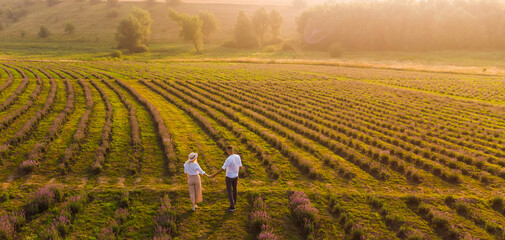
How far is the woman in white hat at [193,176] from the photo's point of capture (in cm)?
908

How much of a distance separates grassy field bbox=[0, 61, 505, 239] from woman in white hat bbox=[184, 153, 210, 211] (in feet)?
1.92

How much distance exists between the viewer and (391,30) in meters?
105

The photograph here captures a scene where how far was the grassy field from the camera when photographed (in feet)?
29.2

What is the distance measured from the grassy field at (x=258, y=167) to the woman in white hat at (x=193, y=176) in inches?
23.0

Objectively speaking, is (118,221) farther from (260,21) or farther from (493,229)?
(260,21)

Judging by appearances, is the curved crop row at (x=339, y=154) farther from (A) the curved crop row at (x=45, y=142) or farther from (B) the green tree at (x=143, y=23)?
(B) the green tree at (x=143, y=23)

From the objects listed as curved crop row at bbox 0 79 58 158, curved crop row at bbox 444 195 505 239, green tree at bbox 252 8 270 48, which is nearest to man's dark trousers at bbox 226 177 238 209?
curved crop row at bbox 444 195 505 239

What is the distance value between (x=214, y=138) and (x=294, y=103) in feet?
42.9

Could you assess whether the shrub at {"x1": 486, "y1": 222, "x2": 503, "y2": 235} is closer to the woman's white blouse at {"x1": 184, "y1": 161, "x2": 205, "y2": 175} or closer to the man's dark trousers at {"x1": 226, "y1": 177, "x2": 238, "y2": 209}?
the man's dark trousers at {"x1": 226, "y1": 177, "x2": 238, "y2": 209}

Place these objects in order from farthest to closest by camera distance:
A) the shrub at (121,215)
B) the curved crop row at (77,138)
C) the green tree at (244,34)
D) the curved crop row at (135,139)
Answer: the green tree at (244,34) → the curved crop row at (135,139) → the curved crop row at (77,138) → the shrub at (121,215)

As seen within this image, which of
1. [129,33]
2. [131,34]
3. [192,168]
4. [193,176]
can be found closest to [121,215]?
[193,176]

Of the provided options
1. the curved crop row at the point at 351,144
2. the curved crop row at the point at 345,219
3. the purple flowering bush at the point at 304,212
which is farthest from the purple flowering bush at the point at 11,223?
the curved crop row at the point at 351,144

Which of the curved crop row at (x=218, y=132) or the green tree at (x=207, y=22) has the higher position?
the green tree at (x=207, y=22)

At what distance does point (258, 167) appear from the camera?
13.3 m
